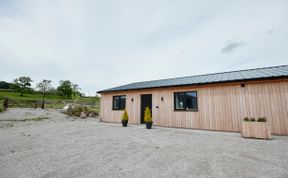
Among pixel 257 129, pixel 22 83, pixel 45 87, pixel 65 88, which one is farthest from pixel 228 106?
pixel 45 87

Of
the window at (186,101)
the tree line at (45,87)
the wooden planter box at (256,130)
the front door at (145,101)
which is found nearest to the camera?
the wooden planter box at (256,130)

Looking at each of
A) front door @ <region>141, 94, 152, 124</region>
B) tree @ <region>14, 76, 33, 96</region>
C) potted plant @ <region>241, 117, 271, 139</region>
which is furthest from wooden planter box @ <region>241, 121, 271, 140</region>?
tree @ <region>14, 76, 33, 96</region>

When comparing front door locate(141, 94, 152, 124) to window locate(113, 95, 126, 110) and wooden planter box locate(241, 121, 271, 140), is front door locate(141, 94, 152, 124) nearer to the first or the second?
window locate(113, 95, 126, 110)

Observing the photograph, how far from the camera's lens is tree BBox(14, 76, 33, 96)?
42.7 meters

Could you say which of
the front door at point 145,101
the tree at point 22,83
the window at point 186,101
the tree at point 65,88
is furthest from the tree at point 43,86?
the window at point 186,101

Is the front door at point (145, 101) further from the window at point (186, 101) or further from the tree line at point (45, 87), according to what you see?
the tree line at point (45, 87)

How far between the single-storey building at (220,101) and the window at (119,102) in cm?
57

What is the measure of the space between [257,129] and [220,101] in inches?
81.1

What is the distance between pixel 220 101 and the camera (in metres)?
6.98

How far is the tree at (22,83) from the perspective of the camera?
4266cm

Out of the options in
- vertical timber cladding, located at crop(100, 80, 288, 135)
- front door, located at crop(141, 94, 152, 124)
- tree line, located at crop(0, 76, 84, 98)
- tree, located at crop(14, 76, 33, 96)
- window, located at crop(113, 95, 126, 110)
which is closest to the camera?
vertical timber cladding, located at crop(100, 80, 288, 135)

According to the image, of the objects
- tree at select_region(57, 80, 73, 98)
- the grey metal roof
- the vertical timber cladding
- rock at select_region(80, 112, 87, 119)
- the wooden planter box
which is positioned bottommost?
rock at select_region(80, 112, 87, 119)

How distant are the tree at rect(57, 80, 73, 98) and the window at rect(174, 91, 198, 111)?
2016 inches

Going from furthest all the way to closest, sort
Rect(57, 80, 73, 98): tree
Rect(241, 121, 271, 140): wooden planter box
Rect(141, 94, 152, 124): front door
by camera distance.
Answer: Rect(57, 80, 73, 98): tree, Rect(141, 94, 152, 124): front door, Rect(241, 121, 271, 140): wooden planter box
